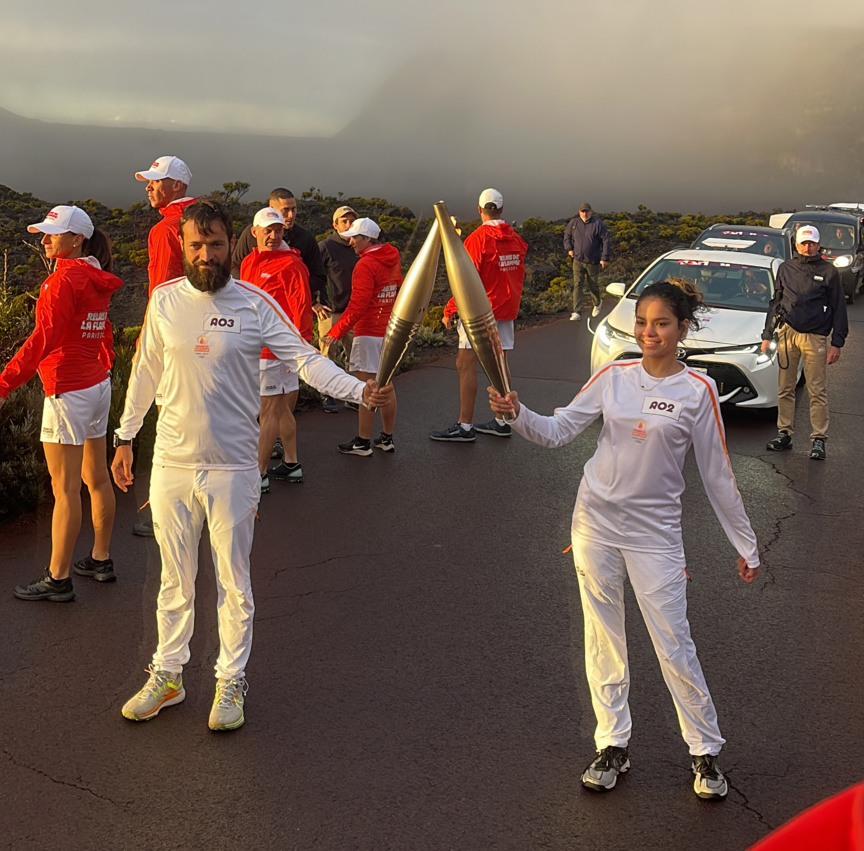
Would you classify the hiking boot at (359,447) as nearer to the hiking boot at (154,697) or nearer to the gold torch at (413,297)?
the hiking boot at (154,697)

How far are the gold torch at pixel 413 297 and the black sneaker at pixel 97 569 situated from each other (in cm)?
313

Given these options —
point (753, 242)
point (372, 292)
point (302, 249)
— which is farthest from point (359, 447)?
point (753, 242)

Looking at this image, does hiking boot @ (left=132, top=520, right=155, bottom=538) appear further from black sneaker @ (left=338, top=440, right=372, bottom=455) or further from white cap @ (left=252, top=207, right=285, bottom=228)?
black sneaker @ (left=338, top=440, right=372, bottom=455)

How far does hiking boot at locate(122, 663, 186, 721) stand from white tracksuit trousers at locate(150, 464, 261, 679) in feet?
0.19

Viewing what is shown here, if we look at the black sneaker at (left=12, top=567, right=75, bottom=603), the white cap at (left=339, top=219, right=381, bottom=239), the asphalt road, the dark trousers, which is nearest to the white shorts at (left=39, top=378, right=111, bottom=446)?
the black sneaker at (left=12, top=567, right=75, bottom=603)

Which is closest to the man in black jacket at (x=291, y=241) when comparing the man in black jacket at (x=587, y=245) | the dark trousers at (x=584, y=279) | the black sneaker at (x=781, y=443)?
the black sneaker at (x=781, y=443)

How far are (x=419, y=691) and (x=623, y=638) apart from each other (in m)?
1.30

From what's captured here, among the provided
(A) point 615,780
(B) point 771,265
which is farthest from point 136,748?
(B) point 771,265

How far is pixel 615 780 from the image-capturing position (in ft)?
15.1

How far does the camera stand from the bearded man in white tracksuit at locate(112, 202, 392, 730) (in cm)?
474

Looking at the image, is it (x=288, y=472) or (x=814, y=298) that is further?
(x=814, y=298)

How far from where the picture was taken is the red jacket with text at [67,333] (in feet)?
19.9

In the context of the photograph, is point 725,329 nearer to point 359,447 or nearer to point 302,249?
point 359,447

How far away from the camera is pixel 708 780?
4496 millimetres
